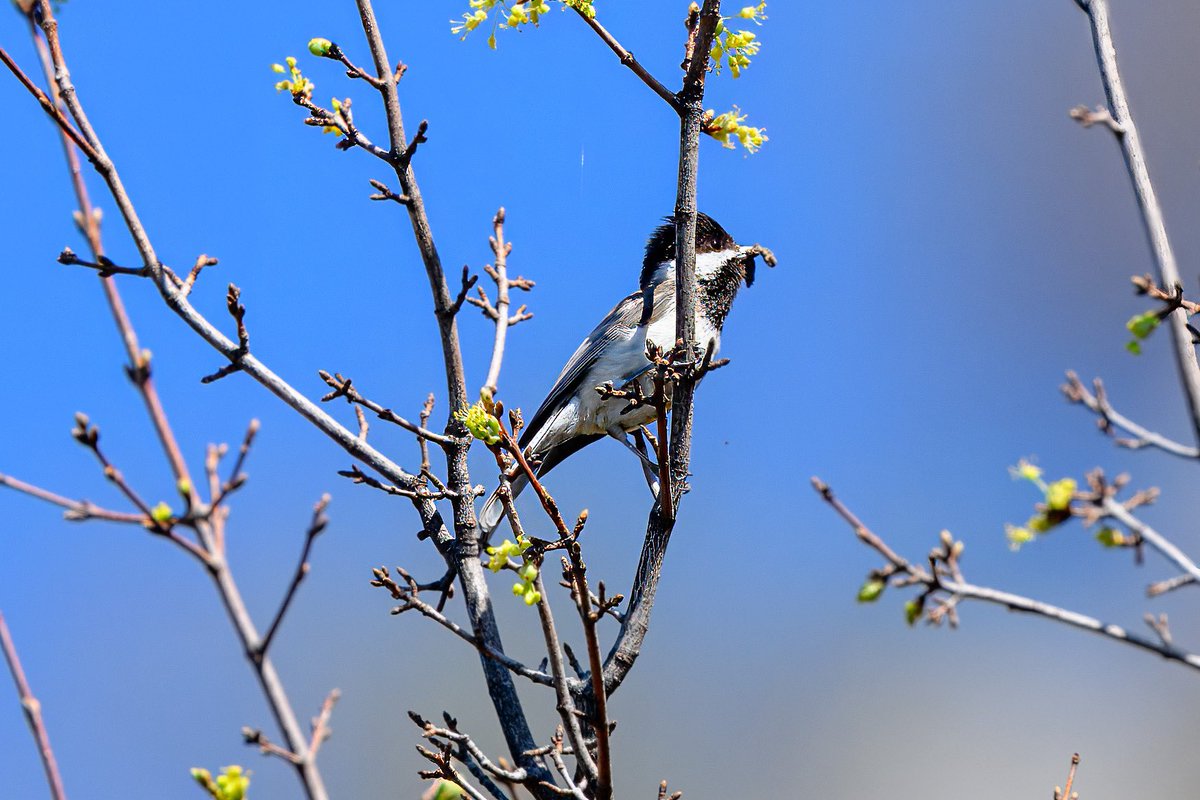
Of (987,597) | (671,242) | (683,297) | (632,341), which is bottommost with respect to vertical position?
(987,597)

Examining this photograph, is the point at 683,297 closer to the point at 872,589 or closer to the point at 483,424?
the point at 483,424

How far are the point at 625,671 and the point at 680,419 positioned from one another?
73 cm

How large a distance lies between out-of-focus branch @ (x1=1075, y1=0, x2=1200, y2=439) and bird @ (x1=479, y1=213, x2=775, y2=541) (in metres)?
2.89

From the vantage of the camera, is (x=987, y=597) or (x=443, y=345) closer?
(x=987, y=597)

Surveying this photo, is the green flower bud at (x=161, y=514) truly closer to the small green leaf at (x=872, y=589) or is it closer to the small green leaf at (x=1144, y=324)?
the small green leaf at (x=872, y=589)

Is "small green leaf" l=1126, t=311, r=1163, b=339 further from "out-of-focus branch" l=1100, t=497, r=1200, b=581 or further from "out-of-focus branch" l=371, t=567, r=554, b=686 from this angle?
"out-of-focus branch" l=371, t=567, r=554, b=686

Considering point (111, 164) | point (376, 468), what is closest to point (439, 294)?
point (376, 468)

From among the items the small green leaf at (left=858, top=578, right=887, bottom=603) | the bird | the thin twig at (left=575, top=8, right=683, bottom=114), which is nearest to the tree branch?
the thin twig at (left=575, top=8, right=683, bottom=114)

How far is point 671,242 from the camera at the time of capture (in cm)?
575

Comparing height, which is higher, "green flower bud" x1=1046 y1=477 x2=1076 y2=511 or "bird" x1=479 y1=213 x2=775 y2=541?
"bird" x1=479 y1=213 x2=775 y2=541

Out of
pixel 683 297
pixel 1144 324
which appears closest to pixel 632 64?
pixel 683 297

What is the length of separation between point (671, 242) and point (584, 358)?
0.77 m

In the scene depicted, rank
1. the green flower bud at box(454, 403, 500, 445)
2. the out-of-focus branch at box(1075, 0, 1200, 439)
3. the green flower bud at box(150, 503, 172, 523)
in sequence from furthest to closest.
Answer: the green flower bud at box(454, 403, 500, 445) → the out-of-focus branch at box(1075, 0, 1200, 439) → the green flower bud at box(150, 503, 172, 523)

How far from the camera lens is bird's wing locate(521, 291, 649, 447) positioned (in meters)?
5.46
